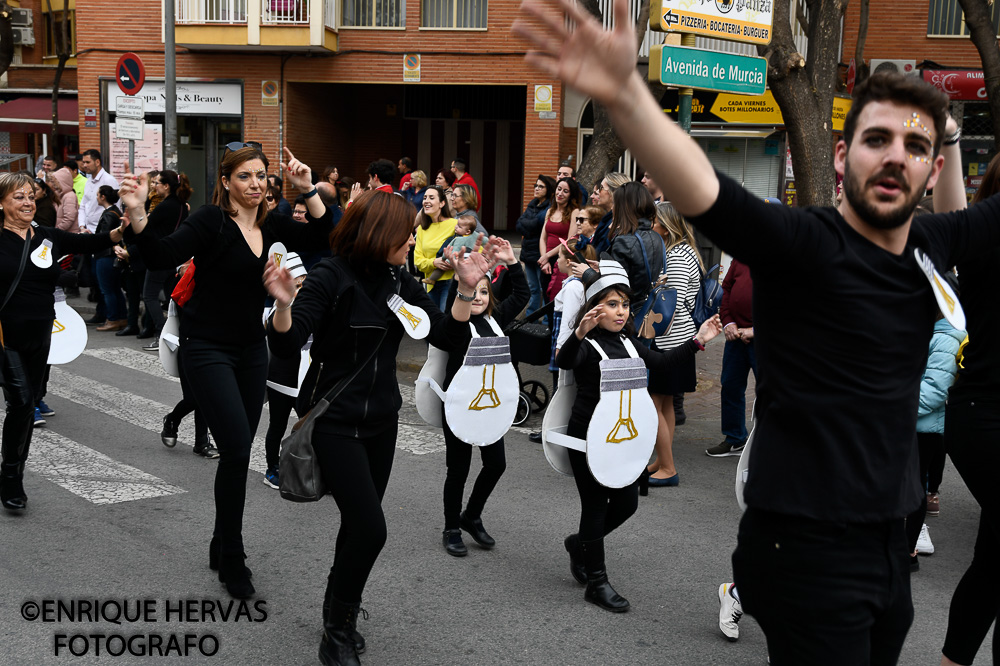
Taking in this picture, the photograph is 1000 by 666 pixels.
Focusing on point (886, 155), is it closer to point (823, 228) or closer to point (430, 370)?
point (823, 228)

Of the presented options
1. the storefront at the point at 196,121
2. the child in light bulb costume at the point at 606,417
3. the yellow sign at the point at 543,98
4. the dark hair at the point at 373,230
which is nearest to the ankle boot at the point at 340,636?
the child in light bulb costume at the point at 606,417

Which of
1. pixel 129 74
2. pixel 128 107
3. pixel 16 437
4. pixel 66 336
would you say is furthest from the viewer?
pixel 129 74

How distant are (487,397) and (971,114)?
18.1 metres

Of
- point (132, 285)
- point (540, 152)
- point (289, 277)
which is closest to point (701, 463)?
point (289, 277)

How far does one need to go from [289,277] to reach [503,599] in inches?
76.9

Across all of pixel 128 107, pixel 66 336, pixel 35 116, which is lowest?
pixel 66 336

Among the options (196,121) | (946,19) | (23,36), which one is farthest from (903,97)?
(23,36)

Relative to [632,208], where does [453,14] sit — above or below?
above

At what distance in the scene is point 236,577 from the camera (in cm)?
452

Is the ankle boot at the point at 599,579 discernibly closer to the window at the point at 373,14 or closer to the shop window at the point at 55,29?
the window at the point at 373,14

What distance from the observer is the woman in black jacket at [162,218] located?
573 centimetres

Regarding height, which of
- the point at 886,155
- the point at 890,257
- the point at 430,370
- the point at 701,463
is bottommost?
the point at 701,463

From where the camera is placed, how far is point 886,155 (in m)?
2.24

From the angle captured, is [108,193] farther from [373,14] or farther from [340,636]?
[373,14]
